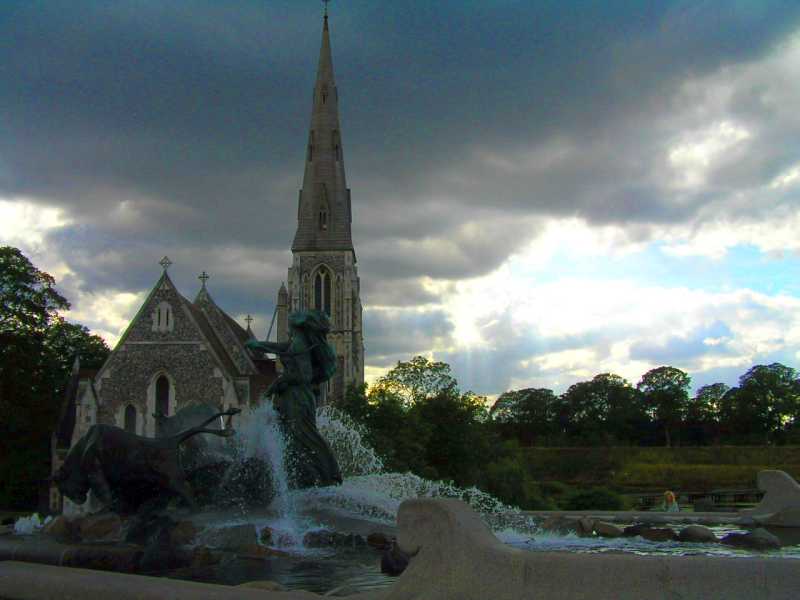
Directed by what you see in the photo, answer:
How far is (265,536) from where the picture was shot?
9828 millimetres

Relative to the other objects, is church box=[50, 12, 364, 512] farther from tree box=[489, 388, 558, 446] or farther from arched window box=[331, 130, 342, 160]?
tree box=[489, 388, 558, 446]

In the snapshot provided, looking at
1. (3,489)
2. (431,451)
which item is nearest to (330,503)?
(431,451)

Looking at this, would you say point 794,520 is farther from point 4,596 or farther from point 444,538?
point 4,596

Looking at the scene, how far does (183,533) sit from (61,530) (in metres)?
1.86

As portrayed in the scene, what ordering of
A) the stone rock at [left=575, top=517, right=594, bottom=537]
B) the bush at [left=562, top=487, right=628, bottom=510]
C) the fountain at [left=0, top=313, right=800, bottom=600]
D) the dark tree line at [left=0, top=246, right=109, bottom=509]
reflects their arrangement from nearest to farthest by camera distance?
the fountain at [left=0, top=313, right=800, bottom=600]
the stone rock at [left=575, top=517, right=594, bottom=537]
the bush at [left=562, top=487, right=628, bottom=510]
the dark tree line at [left=0, top=246, right=109, bottom=509]

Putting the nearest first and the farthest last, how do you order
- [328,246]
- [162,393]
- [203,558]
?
[203,558] → [162,393] → [328,246]

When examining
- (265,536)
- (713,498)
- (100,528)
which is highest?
(100,528)

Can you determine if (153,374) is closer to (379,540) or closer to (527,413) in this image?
(379,540)

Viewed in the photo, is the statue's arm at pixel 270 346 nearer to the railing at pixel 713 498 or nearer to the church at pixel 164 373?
the railing at pixel 713 498

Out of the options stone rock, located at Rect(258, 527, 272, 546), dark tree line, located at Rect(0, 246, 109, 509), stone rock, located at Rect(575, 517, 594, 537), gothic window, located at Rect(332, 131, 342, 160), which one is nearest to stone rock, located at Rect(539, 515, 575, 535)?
stone rock, located at Rect(575, 517, 594, 537)

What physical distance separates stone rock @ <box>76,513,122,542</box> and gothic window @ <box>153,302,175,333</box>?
116 feet

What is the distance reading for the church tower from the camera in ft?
229

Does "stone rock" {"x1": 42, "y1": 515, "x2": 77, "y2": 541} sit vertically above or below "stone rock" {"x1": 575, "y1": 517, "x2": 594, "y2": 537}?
above

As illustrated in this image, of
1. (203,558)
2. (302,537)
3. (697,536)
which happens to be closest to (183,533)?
(203,558)
